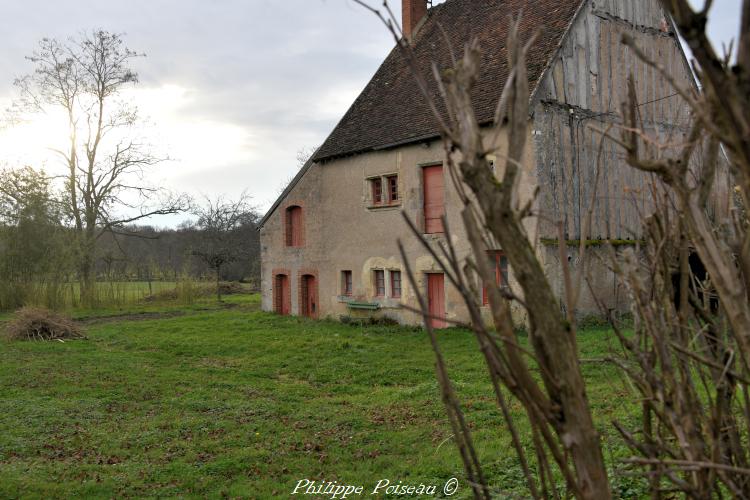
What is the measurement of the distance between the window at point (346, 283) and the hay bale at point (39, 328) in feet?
24.2

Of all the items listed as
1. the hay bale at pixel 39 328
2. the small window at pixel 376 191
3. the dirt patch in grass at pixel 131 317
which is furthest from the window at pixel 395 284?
the dirt patch in grass at pixel 131 317

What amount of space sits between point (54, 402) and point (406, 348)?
699cm

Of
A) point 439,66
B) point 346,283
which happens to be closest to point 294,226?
point 346,283

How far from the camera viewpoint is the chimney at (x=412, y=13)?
2030 cm

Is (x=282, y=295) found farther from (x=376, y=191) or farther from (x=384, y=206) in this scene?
(x=384, y=206)

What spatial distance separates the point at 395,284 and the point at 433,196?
2778mm

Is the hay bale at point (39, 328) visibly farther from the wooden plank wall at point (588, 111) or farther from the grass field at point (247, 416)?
the wooden plank wall at point (588, 111)

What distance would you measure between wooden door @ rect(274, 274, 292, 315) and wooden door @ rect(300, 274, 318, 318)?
85cm

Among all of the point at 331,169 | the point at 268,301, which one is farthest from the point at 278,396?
the point at 268,301

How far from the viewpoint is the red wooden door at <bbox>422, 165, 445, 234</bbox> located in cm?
1616

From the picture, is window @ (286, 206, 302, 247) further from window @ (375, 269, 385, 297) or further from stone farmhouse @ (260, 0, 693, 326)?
window @ (375, 269, 385, 297)

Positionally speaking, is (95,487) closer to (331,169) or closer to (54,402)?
(54,402)

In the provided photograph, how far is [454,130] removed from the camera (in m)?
1.67

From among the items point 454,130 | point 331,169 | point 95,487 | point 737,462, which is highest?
point 331,169
